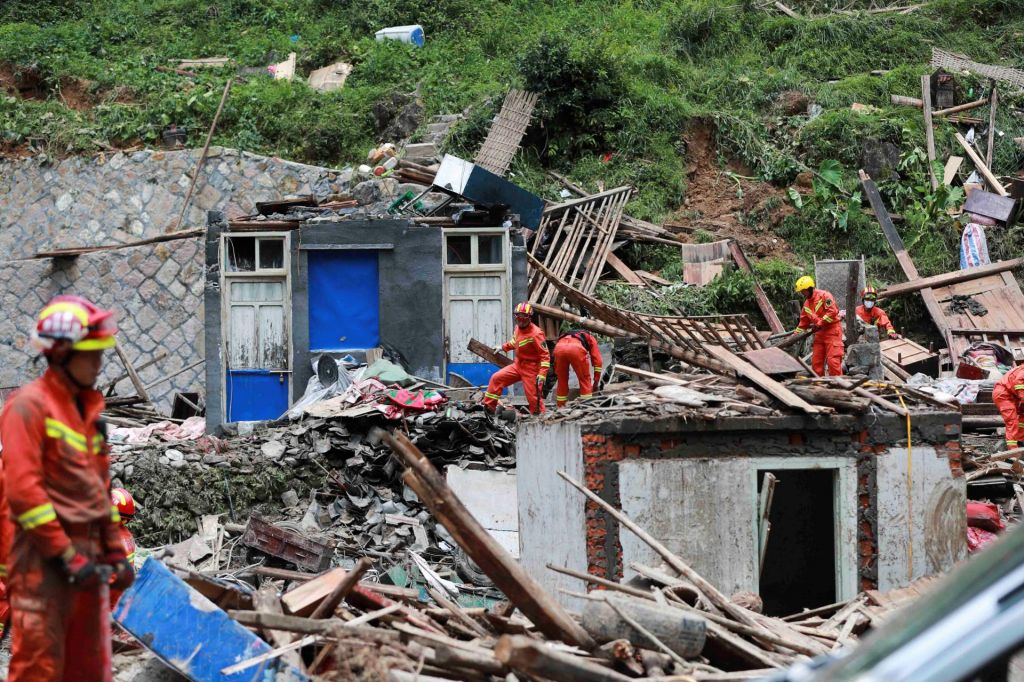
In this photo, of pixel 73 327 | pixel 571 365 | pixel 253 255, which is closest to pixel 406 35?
pixel 253 255

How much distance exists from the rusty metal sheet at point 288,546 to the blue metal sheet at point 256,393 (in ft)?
17.4

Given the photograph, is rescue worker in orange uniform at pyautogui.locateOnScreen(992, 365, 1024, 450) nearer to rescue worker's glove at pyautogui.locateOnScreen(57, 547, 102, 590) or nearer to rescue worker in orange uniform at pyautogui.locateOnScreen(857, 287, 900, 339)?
rescue worker in orange uniform at pyautogui.locateOnScreen(857, 287, 900, 339)

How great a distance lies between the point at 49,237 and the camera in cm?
2212

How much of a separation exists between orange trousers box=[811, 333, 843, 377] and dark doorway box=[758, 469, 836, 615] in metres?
3.85

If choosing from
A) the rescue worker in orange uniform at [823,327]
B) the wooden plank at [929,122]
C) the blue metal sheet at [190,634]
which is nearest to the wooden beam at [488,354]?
the rescue worker in orange uniform at [823,327]

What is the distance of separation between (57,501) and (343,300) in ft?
41.3

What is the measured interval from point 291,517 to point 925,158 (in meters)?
15.5

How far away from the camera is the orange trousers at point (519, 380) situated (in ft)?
50.0

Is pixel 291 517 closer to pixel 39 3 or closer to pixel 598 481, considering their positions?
pixel 598 481

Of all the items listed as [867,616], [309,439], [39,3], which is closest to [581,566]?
[867,616]

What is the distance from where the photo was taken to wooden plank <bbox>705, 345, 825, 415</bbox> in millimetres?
9531

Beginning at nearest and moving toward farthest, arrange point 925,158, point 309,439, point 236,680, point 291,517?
1. point 236,680
2. point 291,517
3. point 309,439
4. point 925,158

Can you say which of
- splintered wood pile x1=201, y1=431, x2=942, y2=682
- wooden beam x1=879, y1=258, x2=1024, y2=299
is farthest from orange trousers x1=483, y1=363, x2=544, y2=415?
wooden beam x1=879, y1=258, x2=1024, y2=299

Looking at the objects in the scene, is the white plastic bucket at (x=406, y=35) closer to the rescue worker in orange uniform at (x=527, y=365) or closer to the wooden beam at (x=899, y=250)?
the wooden beam at (x=899, y=250)
